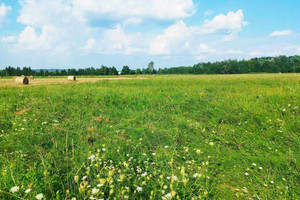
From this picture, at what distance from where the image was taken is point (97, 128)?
5.36 metres

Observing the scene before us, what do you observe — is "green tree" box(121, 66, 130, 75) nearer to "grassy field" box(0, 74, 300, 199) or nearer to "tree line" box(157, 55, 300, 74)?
"tree line" box(157, 55, 300, 74)

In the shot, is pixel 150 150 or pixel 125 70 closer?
pixel 150 150

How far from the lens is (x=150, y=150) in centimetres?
404

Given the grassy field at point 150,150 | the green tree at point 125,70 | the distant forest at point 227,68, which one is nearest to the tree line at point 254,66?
the distant forest at point 227,68

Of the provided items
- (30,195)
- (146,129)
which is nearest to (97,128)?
(146,129)

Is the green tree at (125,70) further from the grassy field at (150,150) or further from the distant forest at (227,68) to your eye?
the grassy field at (150,150)

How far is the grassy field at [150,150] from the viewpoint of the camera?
255 cm

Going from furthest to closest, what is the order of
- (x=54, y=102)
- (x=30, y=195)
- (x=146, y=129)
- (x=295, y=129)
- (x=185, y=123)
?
(x=54, y=102), (x=185, y=123), (x=146, y=129), (x=295, y=129), (x=30, y=195)

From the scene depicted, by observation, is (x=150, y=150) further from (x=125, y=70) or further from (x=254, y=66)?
(x=254, y=66)

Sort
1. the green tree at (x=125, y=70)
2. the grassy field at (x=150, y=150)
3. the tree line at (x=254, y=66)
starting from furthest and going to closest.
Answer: the green tree at (x=125, y=70), the tree line at (x=254, y=66), the grassy field at (x=150, y=150)

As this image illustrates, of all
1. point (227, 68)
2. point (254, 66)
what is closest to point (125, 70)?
point (227, 68)

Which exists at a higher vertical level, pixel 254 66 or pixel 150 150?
pixel 254 66

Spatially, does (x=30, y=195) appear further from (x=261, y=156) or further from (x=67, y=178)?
(x=261, y=156)

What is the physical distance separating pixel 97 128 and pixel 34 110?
3324mm
